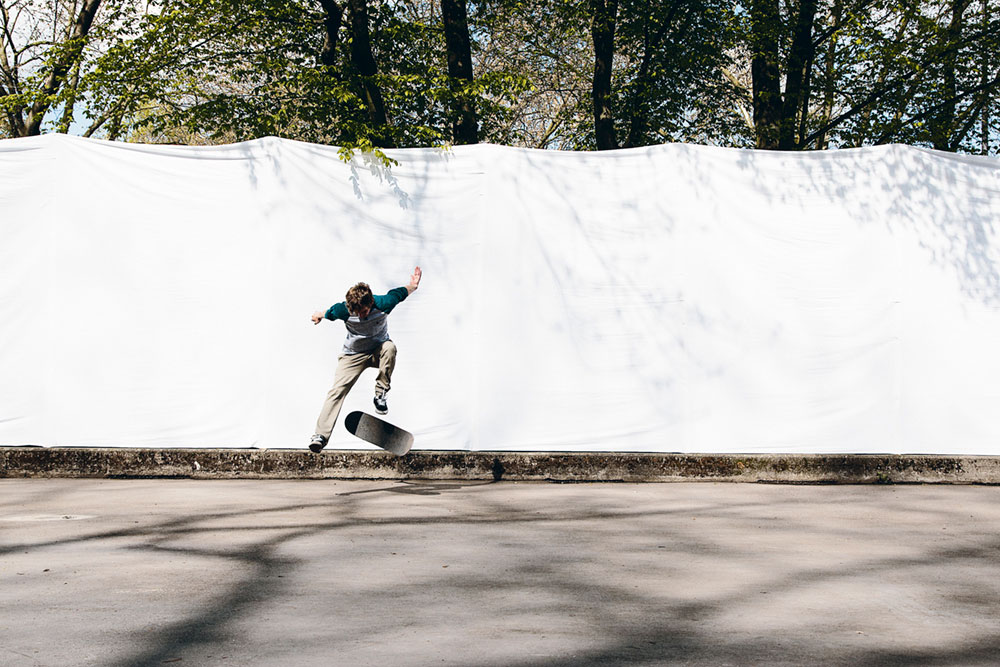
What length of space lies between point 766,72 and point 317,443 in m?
10.8

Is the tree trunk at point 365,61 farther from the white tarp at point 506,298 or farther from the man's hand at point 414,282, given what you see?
the man's hand at point 414,282

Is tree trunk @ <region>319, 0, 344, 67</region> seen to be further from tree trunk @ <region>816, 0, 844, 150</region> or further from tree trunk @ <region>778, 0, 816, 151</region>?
tree trunk @ <region>816, 0, 844, 150</region>

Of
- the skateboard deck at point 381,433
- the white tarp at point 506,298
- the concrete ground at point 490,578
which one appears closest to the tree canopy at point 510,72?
the white tarp at point 506,298

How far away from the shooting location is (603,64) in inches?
642

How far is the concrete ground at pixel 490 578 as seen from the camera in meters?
3.96

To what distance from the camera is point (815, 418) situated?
9750 mm

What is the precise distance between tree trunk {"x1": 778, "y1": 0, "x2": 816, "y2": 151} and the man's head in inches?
383

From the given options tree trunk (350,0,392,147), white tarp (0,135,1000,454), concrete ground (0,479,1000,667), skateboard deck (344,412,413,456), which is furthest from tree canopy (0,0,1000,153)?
concrete ground (0,479,1000,667)

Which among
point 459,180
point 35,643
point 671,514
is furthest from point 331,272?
point 35,643

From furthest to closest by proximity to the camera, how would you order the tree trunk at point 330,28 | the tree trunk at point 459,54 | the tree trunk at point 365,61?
the tree trunk at point 330,28
the tree trunk at point 365,61
the tree trunk at point 459,54

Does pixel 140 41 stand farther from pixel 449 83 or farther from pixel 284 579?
pixel 284 579

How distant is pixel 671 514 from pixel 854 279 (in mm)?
3467

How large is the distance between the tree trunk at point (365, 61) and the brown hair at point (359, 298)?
21.0 feet

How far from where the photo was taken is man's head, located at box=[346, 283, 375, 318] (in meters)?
8.83
